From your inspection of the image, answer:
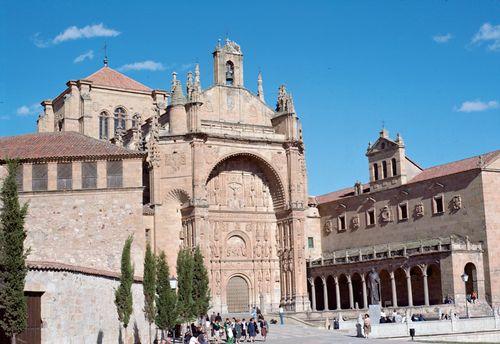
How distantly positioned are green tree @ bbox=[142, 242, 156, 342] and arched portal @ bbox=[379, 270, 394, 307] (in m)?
29.1

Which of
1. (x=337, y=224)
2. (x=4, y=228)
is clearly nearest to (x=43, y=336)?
(x=4, y=228)

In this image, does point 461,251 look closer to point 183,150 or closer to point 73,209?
point 183,150

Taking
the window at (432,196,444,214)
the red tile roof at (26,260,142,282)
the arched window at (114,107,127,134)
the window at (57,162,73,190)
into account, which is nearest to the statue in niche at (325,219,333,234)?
the window at (432,196,444,214)

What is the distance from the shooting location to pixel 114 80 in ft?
223

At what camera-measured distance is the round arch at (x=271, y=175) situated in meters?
57.2

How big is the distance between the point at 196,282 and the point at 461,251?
62.4ft

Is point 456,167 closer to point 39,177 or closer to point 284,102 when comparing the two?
point 284,102

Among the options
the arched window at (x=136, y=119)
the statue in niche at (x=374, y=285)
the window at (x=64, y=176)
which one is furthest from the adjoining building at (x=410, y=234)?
the window at (x=64, y=176)

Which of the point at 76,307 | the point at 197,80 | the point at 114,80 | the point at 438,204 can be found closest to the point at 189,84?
the point at 197,80

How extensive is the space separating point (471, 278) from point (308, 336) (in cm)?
1585

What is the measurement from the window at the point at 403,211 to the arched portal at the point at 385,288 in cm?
413

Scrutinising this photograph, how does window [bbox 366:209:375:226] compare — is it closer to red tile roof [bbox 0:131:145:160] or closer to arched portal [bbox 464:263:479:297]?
arched portal [bbox 464:263:479:297]

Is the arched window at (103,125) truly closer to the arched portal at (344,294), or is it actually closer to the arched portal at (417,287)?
the arched portal at (344,294)

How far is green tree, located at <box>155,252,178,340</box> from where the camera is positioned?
3231cm
